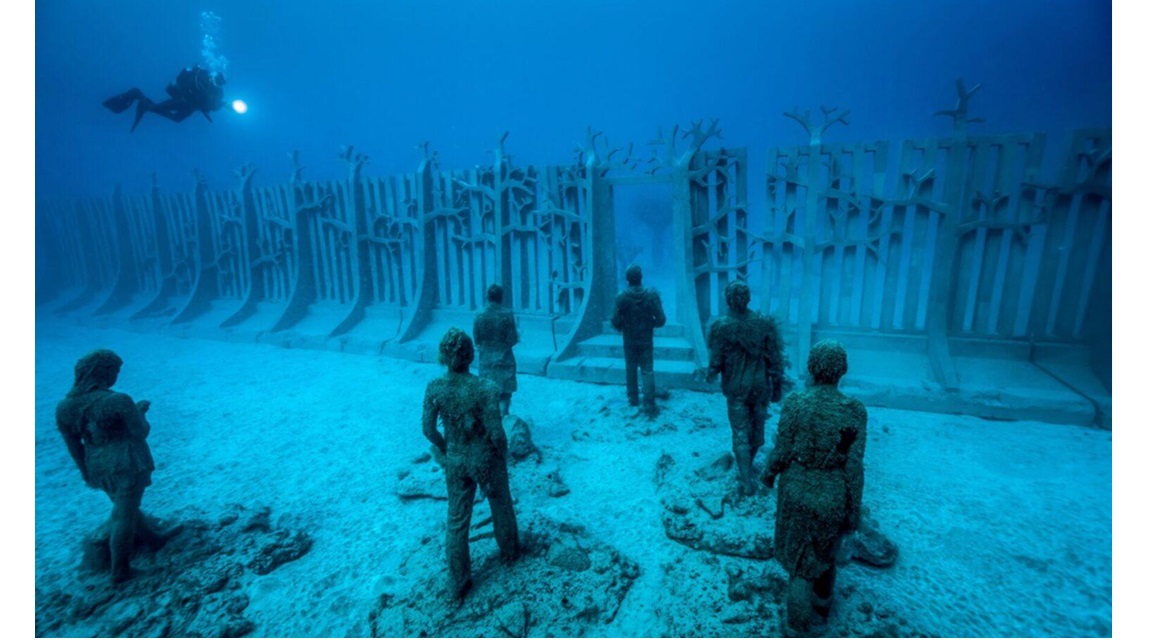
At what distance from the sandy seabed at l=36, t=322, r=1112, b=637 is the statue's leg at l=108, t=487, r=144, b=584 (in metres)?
0.57

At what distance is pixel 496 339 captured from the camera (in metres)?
6.17

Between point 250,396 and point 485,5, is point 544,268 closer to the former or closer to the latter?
point 250,396

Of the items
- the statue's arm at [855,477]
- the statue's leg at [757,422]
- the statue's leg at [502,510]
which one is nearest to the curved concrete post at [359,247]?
the statue's leg at [502,510]

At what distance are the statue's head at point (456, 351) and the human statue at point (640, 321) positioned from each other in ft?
11.1

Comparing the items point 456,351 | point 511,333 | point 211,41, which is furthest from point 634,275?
point 211,41

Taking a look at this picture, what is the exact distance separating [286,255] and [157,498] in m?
9.62

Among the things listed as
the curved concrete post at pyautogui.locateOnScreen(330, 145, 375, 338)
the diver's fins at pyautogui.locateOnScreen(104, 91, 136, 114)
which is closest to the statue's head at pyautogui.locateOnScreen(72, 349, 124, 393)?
the curved concrete post at pyautogui.locateOnScreen(330, 145, 375, 338)

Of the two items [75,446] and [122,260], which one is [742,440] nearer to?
[75,446]

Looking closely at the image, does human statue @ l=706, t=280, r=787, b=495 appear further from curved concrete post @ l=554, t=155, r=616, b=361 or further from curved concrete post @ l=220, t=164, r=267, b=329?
curved concrete post @ l=220, t=164, r=267, b=329

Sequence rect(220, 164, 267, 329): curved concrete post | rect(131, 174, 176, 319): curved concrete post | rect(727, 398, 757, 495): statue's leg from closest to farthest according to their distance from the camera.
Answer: rect(727, 398, 757, 495): statue's leg < rect(220, 164, 267, 329): curved concrete post < rect(131, 174, 176, 319): curved concrete post

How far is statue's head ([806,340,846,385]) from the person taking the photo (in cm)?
280

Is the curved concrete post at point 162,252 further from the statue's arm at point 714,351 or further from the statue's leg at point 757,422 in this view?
the statue's leg at point 757,422

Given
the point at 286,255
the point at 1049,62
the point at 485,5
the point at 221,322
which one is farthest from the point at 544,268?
the point at 485,5

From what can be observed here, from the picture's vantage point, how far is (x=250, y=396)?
8.26 m
